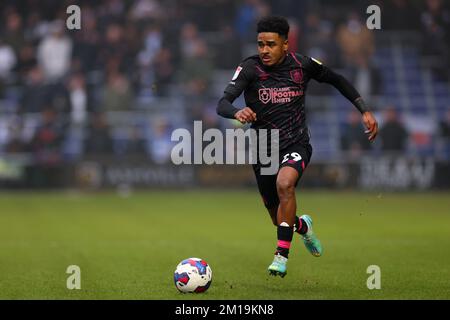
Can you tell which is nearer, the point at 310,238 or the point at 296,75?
the point at 296,75

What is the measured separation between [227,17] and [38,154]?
7.24m

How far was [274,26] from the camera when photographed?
9.32 m

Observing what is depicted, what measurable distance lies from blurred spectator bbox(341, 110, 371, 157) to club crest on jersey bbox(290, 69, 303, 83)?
50.3ft

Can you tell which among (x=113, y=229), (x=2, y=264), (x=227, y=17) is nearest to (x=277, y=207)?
(x=2, y=264)

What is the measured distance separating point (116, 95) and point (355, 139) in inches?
266

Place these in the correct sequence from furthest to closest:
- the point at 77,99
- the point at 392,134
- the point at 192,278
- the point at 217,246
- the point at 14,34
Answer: the point at 14,34 < the point at 77,99 < the point at 392,134 < the point at 217,246 < the point at 192,278

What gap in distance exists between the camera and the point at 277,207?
387 inches

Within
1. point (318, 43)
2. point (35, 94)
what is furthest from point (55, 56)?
point (318, 43)

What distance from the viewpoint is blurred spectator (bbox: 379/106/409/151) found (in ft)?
81.6

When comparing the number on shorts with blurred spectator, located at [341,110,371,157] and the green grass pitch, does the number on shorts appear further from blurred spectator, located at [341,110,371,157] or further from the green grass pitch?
blurred spectator, located at [341,110,371,157]

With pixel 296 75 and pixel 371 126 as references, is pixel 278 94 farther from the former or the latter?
pixel 371 126

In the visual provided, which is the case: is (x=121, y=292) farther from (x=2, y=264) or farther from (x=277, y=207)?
(x=2, y=264)

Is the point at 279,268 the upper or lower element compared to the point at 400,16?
lower

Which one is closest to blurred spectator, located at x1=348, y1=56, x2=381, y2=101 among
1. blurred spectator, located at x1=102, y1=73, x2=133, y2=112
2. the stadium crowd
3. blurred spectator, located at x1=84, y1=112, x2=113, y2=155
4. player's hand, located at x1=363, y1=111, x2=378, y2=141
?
the stadium crowd
